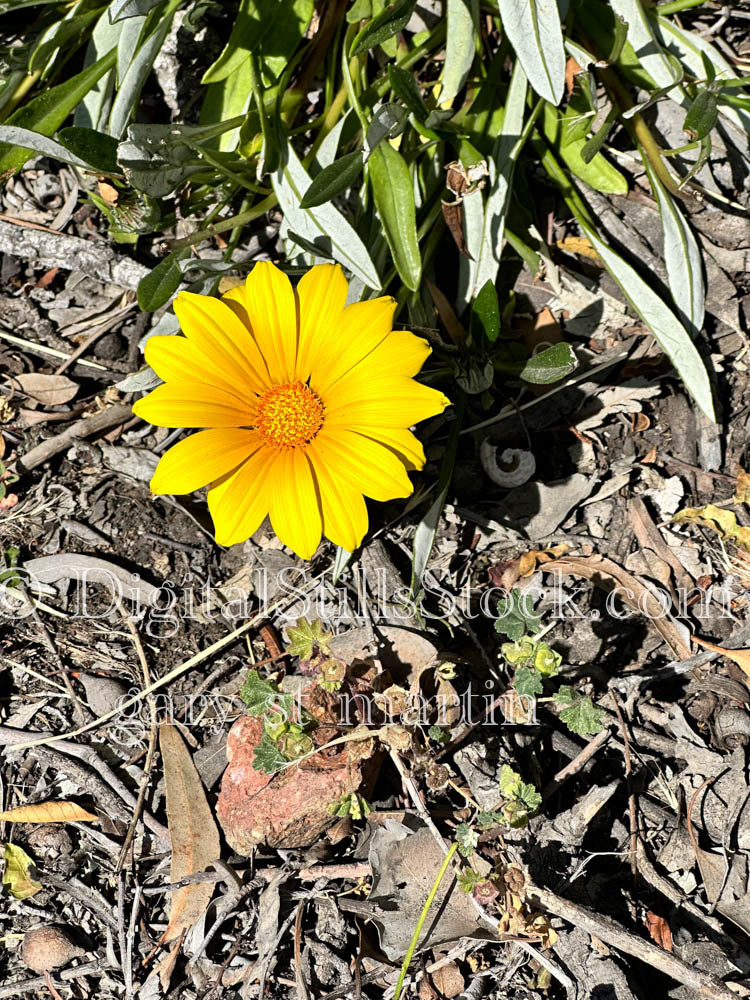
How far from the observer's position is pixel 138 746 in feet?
7.59

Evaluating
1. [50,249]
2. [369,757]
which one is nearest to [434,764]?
[369,757]

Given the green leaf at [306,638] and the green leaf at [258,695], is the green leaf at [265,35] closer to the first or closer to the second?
the green leaf at [306,638]

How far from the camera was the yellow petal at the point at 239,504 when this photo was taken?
1.75 m

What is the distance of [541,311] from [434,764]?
1305 mm

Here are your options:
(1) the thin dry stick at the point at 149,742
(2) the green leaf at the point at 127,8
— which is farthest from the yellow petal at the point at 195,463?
(2) the green leaf at the point at 127,8

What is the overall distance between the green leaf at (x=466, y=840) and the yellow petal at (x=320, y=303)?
116 cm

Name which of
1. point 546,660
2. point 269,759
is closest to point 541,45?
point 546,660

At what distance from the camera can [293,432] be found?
1869 millimetres

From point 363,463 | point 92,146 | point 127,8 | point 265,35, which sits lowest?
point 363,463

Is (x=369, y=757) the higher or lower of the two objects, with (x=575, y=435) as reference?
lower

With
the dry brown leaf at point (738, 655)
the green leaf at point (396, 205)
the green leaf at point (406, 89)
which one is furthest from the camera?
the dry brown leaf at point (738, 655)

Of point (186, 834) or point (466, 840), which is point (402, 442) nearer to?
point (466, 840)

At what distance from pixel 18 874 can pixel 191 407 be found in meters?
1.39

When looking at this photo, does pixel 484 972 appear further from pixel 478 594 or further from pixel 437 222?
pixel 437 222
